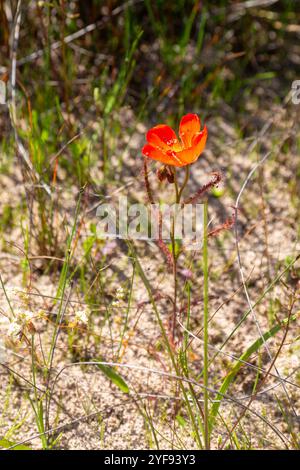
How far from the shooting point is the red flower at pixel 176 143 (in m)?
1.53

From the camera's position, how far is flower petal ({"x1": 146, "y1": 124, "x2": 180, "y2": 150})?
164 cm

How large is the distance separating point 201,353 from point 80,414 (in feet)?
1.28

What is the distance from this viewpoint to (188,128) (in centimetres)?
170

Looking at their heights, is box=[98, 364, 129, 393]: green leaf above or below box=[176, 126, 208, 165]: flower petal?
below

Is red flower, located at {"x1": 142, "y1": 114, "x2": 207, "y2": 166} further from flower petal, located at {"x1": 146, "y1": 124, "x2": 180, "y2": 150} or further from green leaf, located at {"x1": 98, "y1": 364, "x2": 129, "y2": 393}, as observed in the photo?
green leaf, located at {"x1": 98, "y1": 364, "x2": 129, "y2": 393}

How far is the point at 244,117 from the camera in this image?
9.31ft

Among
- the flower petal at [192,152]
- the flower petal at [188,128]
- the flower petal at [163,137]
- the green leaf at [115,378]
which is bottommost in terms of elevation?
the green leaf at [115,378]

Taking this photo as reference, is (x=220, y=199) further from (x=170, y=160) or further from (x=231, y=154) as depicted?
(x=170, y=160)

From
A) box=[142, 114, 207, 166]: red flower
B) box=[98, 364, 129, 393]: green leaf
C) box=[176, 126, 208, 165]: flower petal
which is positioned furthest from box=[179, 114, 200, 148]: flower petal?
box=[98, 364, 129, 393]: green leaf

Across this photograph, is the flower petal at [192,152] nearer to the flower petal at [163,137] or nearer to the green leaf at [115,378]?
the flower petal at [163,137]

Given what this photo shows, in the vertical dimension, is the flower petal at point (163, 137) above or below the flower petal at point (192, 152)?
above

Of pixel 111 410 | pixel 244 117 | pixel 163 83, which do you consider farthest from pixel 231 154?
pixel 111 410

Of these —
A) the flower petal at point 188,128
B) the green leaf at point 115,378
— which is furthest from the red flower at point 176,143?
the green leaf at point 115,378

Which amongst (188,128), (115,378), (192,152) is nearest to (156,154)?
(192,152)
